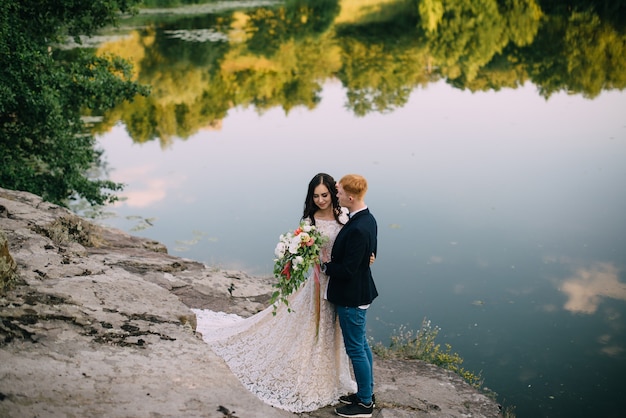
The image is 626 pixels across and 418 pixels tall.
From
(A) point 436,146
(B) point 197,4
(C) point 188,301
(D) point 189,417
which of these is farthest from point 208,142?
(B) point 197,4

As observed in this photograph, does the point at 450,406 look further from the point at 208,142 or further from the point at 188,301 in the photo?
the point at 208,142

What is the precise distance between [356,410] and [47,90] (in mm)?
9092

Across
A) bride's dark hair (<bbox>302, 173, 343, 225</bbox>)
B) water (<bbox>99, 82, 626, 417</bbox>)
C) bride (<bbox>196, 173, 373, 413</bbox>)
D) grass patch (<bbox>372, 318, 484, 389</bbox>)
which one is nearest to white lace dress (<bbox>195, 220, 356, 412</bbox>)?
bride (<bbox>196, 173, 373, 413</bbox>)

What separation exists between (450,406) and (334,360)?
5.06 feet

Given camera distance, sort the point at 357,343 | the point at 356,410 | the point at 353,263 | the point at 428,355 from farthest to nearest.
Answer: the point at 428,355
the point at 356,410
the point at 357,343
the point at 353,263

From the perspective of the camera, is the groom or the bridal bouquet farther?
the bridal bouquet

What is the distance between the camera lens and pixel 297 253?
5570mm

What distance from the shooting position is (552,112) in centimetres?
2184

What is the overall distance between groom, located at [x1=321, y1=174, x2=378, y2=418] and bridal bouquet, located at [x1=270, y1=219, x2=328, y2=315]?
0.57 ft

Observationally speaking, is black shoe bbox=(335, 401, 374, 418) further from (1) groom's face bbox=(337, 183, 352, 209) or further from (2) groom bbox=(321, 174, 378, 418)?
(1) groom's face bbox=(337, 183, 352, 209)

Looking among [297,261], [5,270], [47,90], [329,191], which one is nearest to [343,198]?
[329,191]

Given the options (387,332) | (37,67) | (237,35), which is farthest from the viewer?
(237,35)

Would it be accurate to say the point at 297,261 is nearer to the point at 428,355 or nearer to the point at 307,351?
the point at 307,351

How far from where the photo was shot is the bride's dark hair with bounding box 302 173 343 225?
18.5ft
